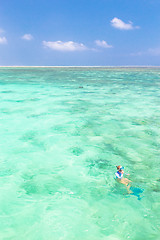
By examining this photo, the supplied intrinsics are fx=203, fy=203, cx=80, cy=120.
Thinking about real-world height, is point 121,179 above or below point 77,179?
above

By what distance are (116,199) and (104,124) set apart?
7842mm

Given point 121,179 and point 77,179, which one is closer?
point 121,179

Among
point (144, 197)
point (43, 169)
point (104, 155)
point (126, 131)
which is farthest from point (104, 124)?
point (144, 197)

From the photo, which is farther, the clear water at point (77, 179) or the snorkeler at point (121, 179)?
the snorkeler at point (121, 179)

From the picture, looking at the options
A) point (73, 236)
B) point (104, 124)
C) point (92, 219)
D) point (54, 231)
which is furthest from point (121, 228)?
point (104, 124)

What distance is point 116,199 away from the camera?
22.1 ft

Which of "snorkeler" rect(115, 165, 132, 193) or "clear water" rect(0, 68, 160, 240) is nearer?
"clear water" rect(0, 68, 160, 240)

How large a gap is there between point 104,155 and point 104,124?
15.4 feet

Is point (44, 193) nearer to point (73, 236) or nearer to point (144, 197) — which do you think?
point (73, 236)

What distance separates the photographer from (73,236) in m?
5.46

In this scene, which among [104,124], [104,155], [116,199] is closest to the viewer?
[116,199]

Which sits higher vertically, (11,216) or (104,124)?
(104,124)

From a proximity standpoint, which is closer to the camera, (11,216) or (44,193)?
(11,216)

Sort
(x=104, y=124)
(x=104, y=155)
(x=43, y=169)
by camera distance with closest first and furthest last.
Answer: (x=43, y=169), (x=104, y=155), (x=104, y=124)
